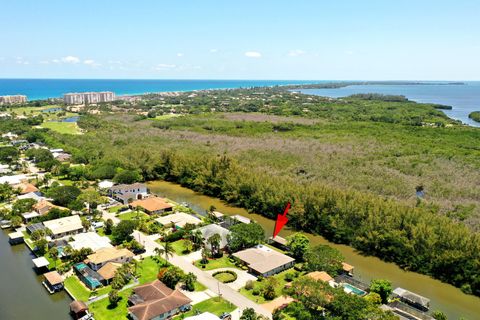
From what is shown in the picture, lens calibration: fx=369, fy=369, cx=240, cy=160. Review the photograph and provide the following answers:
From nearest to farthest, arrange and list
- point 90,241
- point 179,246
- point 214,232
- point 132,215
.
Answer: point 90,241
point 179,246
point 214,232
point 132,215

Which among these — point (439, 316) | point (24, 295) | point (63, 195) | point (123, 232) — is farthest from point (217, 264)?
point (63, 195)

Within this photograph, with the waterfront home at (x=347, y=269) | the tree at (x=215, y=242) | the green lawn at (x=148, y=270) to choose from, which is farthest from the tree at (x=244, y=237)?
the waterfront home at (x=347, y=269)

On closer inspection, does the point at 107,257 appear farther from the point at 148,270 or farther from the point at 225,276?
the point at 225,276

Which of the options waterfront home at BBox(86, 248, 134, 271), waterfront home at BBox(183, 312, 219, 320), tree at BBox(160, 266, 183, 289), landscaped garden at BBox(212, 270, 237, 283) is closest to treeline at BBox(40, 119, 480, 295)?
landscaped garden at BBox(212, 270, 237, 283)

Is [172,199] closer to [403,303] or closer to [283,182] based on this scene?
[283,182]

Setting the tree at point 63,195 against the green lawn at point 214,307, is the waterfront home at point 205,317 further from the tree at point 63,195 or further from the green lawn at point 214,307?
the tree at point 63,195
